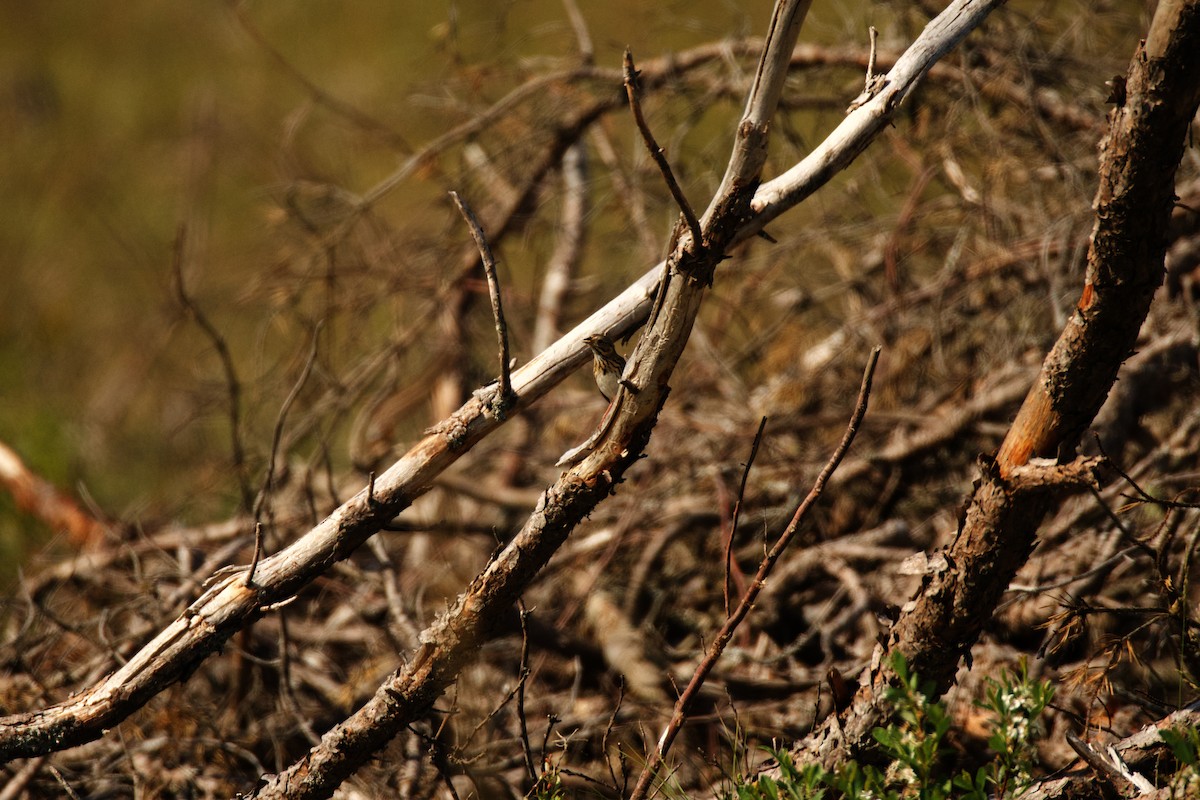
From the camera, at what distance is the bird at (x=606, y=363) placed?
149 cm

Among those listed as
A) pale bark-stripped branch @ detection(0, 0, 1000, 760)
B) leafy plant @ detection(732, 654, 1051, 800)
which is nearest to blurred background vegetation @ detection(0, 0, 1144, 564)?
pale bark-stripped branch @ detection(0, 0, 1000, 760)

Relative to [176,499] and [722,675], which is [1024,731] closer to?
[722,675]

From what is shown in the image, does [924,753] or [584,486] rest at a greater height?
[584,486]

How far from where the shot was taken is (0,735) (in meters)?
1.56

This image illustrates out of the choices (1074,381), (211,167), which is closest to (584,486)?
(1074,381)

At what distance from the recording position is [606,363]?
1.50m

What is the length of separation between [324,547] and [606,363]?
21.2 inches

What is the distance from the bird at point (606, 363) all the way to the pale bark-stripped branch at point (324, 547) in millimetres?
18

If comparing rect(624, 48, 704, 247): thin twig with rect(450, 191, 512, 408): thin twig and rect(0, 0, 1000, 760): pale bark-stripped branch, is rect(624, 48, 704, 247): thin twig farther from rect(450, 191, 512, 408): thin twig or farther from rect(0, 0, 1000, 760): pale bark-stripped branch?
rect(450, 191, 512, 408): thin twig

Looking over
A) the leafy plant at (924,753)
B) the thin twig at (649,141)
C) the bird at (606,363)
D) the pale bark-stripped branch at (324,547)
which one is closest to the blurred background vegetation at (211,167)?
the pale bark-stripped branch at (324,547)

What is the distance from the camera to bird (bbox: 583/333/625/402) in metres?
1.49

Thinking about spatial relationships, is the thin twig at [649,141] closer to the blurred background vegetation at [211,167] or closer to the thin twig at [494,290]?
the thin twig at [494,290]

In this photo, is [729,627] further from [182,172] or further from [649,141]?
[182,172]

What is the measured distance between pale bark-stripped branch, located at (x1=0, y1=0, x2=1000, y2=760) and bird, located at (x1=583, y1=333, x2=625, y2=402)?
0.02 m
